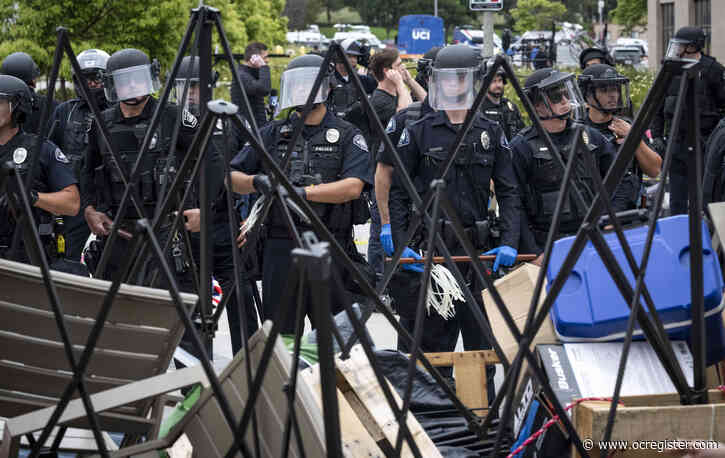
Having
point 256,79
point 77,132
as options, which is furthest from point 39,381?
point 256,79

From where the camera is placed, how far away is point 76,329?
252 centimetres

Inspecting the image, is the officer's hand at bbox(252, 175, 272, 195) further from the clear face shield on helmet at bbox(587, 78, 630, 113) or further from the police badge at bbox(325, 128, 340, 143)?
the clear face shield on helmet at bbox(587, 78, 630, 113)

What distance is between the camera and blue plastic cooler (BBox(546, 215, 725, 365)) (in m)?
3.06

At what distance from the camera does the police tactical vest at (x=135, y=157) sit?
4930mm

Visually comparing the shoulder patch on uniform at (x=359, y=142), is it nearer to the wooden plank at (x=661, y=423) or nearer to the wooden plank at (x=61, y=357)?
the wooden plank at (x=61, y=357)

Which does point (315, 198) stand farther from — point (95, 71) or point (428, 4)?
point (428, 4)

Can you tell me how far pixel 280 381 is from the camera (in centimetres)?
225

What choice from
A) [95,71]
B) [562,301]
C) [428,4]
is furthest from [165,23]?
[428,4]

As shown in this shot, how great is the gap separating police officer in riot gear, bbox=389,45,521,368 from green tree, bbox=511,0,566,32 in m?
52.1

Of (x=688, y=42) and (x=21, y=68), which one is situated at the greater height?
(x=21, y=68)

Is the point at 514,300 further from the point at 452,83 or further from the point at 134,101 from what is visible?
the point at 134,101

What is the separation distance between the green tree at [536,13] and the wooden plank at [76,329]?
54.8 meters

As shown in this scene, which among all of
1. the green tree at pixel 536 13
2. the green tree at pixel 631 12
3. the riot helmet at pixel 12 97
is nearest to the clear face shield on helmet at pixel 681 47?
the riot helmet at pixel 12 97

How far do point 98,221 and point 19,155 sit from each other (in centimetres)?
53
